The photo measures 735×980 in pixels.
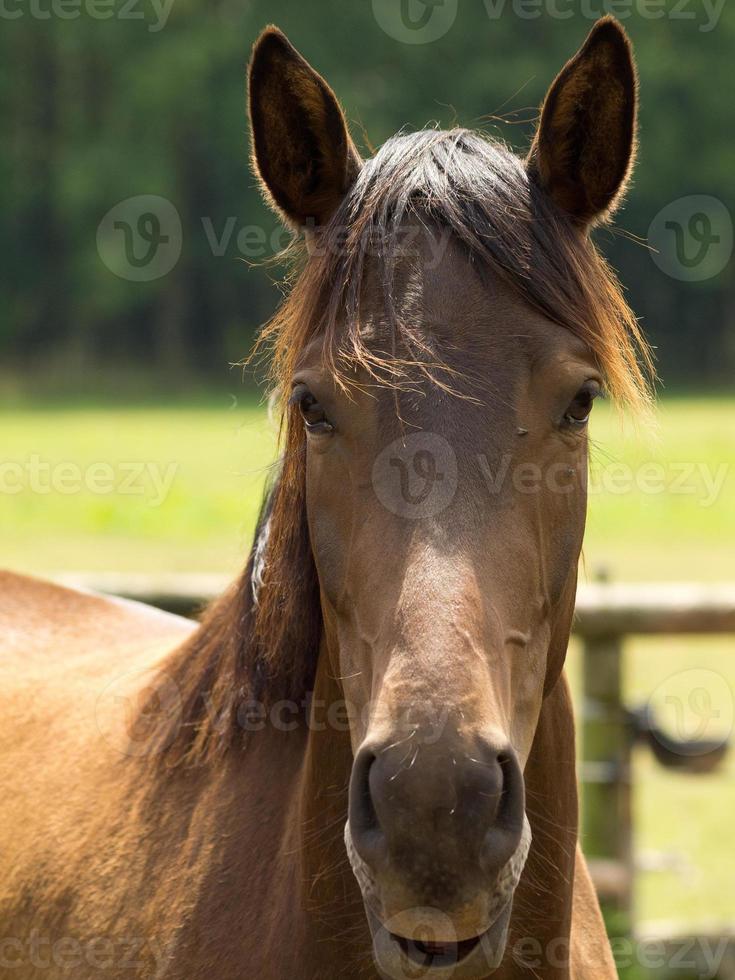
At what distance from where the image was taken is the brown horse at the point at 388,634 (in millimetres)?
1628

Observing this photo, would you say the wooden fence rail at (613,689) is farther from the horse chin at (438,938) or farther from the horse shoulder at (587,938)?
the horse chin at (438,938)

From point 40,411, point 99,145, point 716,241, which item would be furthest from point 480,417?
point 99,145

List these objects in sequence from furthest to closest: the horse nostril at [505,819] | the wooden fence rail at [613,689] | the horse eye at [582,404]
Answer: the wooden fence rail at [613,689] → the horse eye at [582,404] → the horse nostril at [505,819]

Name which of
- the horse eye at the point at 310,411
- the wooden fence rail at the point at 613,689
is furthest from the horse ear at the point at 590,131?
the wooden fence rail at the point at 613,689

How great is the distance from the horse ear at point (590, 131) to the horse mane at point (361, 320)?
5 cm

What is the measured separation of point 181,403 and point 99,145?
49.8 ft

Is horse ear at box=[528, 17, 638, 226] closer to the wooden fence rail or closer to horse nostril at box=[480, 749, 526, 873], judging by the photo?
horse nostril at box=[480, 749, 526, 873]

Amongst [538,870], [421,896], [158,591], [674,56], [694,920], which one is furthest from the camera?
[674,56]

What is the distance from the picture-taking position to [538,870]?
7.00 ft

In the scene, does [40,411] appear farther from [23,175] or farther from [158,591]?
[158,591]

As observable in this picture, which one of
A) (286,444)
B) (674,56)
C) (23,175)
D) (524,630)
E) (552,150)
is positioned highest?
(674,56)

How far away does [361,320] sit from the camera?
2.01 metres

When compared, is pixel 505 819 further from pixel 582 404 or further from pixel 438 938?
pixel 582 404

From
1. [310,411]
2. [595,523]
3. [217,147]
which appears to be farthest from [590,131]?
[217,147]
